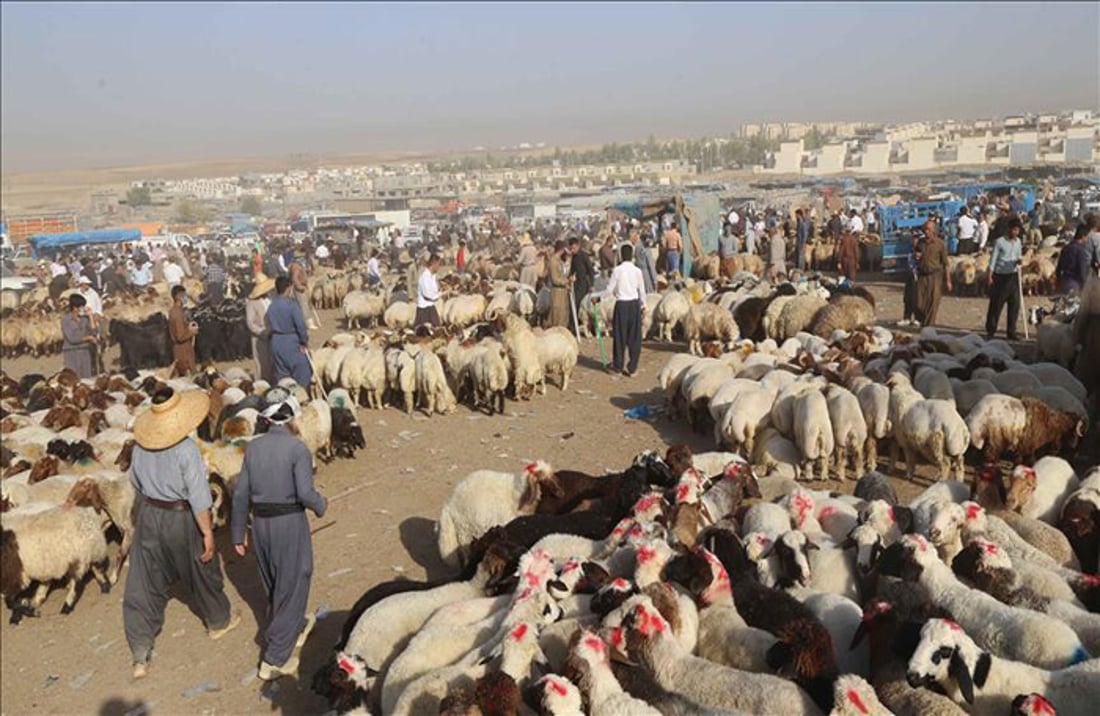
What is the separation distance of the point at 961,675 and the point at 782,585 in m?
1.44

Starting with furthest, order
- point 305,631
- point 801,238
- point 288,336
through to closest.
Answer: point 801,238 → point 288,336 → point 305,631

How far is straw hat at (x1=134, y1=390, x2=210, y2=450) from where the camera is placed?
5461mm

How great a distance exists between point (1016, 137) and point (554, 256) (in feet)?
189

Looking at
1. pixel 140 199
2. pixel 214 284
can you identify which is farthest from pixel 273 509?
pixel 140 199

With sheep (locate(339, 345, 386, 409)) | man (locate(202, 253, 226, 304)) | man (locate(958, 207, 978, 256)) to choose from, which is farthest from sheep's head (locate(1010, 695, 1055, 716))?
man (locate(202, 253, 226, 304))

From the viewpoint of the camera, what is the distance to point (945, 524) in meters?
5.24

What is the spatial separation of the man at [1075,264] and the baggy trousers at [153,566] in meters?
12.1

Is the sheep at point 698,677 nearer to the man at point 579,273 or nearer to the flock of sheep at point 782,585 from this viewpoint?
the flock of sheep at point 782,585

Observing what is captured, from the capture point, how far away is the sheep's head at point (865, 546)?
16.6ft

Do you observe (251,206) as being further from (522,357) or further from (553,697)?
(553,697)

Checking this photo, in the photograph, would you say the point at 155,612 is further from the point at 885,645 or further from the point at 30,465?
the point at 885,645

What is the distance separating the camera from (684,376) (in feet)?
33.5

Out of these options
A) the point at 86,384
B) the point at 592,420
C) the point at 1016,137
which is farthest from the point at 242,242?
the point at 1016,137

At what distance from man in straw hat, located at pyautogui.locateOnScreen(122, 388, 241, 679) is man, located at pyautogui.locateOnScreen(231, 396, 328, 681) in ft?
1.41
